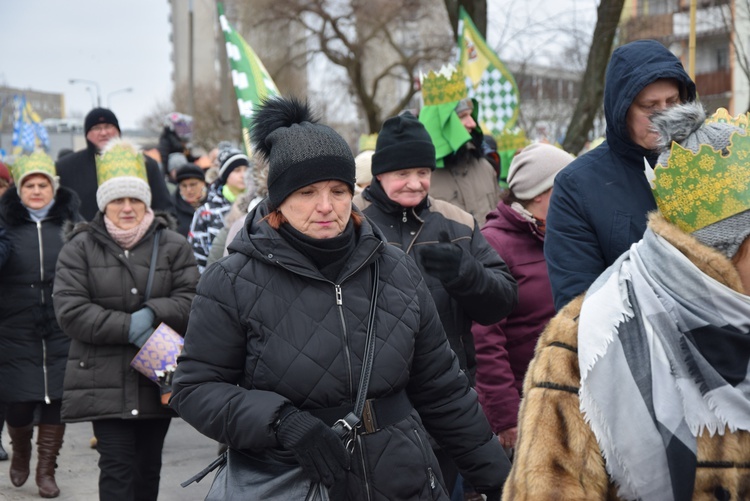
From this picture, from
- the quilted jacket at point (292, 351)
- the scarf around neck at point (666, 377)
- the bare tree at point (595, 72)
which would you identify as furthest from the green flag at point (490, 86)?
the scarf around neck at point (666, 377)

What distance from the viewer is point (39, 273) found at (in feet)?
24.0

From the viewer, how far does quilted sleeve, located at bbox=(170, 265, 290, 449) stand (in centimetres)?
317

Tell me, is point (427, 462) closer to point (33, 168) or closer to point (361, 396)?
point (361, 396)

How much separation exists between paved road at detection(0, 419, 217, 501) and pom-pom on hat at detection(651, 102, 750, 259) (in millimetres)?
5176

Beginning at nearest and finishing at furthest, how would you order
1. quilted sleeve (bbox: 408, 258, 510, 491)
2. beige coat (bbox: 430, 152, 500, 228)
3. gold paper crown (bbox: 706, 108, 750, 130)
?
gold paper crown (bbox: 706, 108, 750, 130)
quilted sleeve (bbox: 408, 258, 510, 491)
beige coat (bbox: 430, 152, 500, 228)

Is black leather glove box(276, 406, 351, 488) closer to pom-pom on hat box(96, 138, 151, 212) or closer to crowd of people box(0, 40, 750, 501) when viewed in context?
crowd of people box(0, 40, 750, 501)

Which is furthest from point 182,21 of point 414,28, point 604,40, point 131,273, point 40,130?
→ point 131,273

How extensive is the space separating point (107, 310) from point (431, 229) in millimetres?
1952

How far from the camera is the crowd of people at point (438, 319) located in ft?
7.86

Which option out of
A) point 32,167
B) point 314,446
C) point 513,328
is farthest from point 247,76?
point 314,446

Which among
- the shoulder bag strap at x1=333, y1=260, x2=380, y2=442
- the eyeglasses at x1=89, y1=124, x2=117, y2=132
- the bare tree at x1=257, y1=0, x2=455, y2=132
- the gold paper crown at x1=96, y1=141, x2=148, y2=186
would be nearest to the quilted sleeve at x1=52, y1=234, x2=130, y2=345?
the gold paper crown at x1=96, y1=141, x2=148, y2=186

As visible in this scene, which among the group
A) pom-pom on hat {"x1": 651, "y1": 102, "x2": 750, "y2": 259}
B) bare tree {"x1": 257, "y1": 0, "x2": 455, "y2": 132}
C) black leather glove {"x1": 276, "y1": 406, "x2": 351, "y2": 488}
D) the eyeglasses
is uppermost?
bare tree {"x1": 257, "y1": 0, "x2": 455, "y2": 132}

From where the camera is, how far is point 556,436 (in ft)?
8.00

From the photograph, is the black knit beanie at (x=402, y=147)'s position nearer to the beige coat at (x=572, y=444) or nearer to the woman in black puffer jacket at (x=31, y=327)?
the beige coat at (x=572, y=444)
